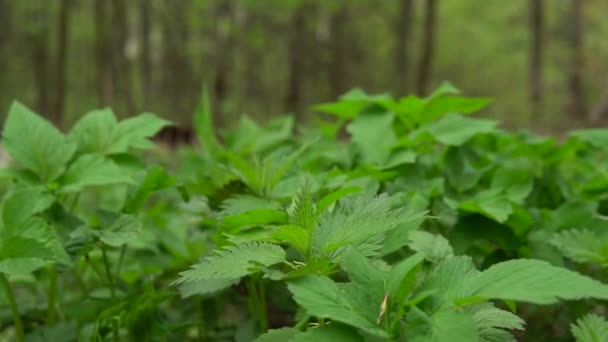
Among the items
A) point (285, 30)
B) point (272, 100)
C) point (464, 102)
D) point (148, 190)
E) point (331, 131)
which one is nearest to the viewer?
point (148, 190)

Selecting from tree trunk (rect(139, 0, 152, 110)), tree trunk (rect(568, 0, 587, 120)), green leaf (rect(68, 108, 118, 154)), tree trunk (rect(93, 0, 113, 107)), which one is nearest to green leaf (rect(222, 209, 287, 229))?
green leaf (rect(68, 108, 118, 154))

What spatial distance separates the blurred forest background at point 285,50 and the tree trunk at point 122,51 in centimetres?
11

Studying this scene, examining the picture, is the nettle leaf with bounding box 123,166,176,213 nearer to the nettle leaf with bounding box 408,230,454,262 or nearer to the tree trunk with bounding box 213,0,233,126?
the nettle leaf with bounding box 408,230,454,262

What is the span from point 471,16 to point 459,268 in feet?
117

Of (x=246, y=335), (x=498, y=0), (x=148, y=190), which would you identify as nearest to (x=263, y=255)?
(x=246, y=335)

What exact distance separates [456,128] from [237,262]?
0.82 metres

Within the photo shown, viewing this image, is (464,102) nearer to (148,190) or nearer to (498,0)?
(148,190)

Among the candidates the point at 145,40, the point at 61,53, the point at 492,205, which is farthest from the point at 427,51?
the point at 145,40

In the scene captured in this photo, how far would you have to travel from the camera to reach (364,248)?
94cm

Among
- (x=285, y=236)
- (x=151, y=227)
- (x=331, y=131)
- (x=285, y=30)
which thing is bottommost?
(x=285, y=30)

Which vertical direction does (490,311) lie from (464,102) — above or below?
below

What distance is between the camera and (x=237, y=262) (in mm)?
896

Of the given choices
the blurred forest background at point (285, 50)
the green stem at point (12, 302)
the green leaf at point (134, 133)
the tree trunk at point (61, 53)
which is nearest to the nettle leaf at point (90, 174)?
the green leaf at point (134, 133)

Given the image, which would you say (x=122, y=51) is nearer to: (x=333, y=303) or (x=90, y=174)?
(x=90, y=174)
